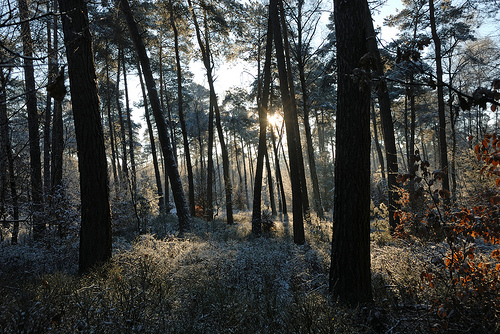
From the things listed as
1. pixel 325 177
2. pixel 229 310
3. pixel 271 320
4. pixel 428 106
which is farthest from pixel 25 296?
pixel 428 106

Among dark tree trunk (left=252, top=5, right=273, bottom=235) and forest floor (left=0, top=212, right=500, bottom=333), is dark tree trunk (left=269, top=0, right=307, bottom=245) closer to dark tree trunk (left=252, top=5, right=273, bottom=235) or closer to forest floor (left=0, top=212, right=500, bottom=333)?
dark tree trunk (left=252, top=5, right=273, bottom=235)

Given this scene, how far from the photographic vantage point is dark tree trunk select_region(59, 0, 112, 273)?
467 centimetres

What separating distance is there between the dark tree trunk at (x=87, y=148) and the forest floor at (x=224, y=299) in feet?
1.61

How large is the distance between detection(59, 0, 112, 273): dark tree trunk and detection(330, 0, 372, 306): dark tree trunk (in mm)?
4238

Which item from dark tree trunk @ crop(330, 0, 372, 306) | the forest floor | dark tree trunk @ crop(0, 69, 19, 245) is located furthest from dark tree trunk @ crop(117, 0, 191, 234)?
dark tree trunk @ crop(330, 0, 372, 306)

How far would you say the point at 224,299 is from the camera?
3543 millimetres

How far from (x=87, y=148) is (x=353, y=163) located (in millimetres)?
4683

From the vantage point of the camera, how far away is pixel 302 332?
2.61m

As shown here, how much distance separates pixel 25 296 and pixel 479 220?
5238 mm

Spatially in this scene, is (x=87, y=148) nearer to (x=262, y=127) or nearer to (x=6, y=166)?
(x=6, y=166)

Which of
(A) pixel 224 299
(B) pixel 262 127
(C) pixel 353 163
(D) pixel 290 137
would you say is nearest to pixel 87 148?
(A) pixel 224 299

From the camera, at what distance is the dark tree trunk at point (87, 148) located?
467 centimetres

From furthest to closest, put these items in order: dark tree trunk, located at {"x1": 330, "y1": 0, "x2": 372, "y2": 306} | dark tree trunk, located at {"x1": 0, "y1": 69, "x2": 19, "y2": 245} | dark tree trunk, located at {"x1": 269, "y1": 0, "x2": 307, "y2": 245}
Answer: dark tree trunk, located at {"x1": 269, "y1": 0, "x2": 307, "y2": 245}, dark tree trunk, located at {"x1": 0, "y1": 69, "x2": 19, "y2": 245}, dark tree trunk, located at {"x1": 330, "y1": 0, "x2": 372, "y2": 306}

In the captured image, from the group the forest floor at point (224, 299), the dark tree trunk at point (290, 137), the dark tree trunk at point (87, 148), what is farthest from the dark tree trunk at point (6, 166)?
the dark tree trunk at point (290, 137)
